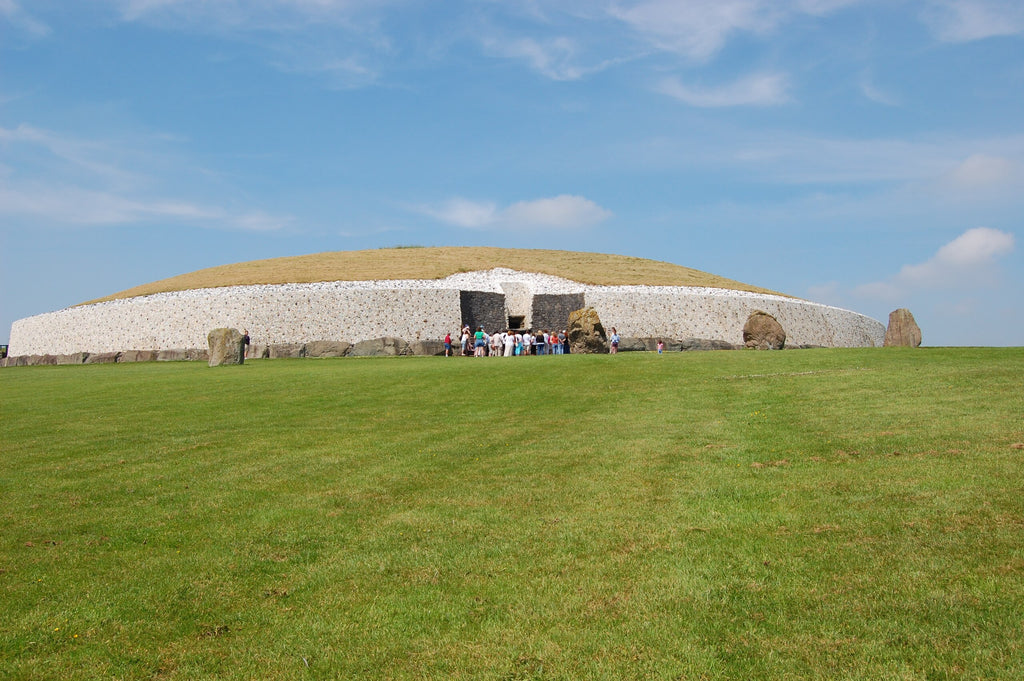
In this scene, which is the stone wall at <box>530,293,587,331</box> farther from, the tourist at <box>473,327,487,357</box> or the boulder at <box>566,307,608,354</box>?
the boulder at <box>566,307,608,354</box>

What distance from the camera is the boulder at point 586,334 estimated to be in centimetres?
3145

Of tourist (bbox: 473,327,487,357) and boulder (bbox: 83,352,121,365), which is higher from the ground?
tourist (bbox: 473,327,487,357)

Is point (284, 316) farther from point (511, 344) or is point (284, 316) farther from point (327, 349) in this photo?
point (511, 344)

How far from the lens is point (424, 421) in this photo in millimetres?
13039

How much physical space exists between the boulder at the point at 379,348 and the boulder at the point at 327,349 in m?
0.38

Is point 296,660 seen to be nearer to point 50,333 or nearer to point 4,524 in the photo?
point 4,524

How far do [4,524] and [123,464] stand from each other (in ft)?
8.62

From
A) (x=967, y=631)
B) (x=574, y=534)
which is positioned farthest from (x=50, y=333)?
(x=967, y=631)

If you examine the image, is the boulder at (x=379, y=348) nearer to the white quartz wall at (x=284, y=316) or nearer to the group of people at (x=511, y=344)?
the group of people at (x=511, y=344)

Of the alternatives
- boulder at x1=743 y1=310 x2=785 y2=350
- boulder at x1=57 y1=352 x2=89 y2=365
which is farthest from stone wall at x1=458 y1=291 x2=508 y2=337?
boulder at x1=57 y1=352 x2=89 y2=365

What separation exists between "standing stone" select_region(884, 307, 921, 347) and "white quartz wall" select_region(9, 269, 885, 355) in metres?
11.2

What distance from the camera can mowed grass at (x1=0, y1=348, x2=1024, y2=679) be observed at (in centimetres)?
463

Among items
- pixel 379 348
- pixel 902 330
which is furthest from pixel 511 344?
pixel 902 330

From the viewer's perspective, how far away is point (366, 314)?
38281 millimetres
